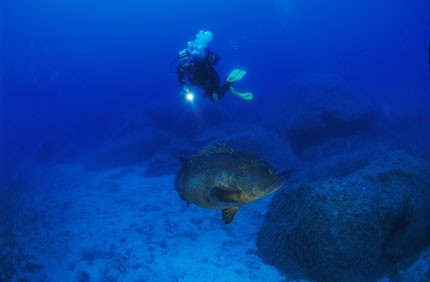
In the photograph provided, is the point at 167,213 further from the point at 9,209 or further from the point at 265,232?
the point at 9,209

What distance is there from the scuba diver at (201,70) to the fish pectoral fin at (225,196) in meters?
4.36

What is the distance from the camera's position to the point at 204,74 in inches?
266

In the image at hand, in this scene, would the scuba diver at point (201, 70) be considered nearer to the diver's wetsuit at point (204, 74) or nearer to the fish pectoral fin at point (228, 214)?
the diver's wetsuit at point (204, 74)

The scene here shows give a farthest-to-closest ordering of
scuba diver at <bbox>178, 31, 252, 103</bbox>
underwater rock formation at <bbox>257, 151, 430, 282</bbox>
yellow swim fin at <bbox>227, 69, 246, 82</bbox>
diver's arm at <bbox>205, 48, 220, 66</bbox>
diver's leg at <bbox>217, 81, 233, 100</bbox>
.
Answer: diver's leg at <bbox>217, 81, 233, 100</bbox> → diver's arm at <bbox>205, 48, 220, 66</bbox> → yellow swim fin at <bbox>227, 69, 246, 82</bbox> → scuba diver at <bbox>178, 31, 252, 103</bbox> → underwater rock formation at <bbox>257, 151, 430, 282</bbox>

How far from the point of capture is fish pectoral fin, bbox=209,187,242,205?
2.21 meters

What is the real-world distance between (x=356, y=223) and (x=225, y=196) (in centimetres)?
263

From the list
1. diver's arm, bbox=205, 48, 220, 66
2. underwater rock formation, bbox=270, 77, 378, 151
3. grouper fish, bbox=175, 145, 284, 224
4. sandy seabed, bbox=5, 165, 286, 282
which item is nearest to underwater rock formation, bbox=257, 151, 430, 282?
sandy seabed, bbox=5, 165, 286, 282

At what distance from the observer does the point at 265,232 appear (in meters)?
5.48

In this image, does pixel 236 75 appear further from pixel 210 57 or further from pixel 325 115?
pixel 325 115

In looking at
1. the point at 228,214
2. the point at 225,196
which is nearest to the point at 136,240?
the point at 228,214

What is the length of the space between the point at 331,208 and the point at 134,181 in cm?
894

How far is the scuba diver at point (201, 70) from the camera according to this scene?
645cm

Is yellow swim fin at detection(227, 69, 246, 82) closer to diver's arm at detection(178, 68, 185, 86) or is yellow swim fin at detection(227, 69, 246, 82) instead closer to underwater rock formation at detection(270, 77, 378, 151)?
diver's arm at detection(178, 68, 185, 86)

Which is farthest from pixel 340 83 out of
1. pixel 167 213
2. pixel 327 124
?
pixel 167 213
